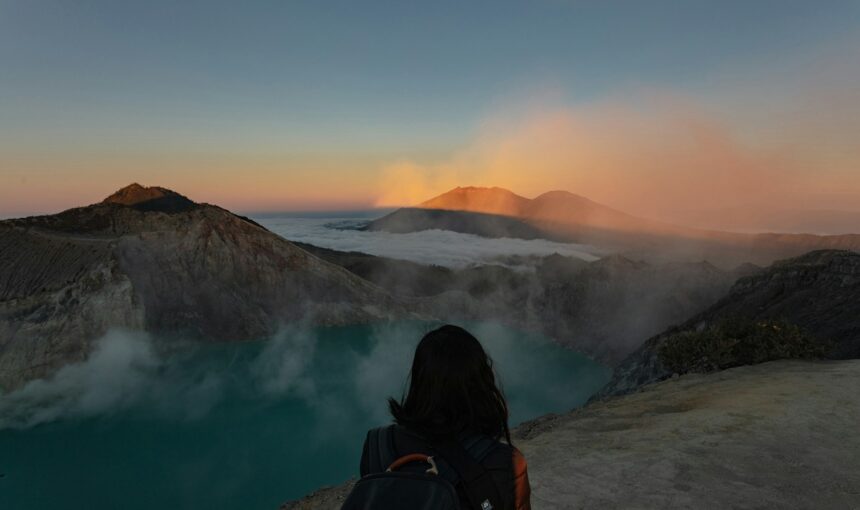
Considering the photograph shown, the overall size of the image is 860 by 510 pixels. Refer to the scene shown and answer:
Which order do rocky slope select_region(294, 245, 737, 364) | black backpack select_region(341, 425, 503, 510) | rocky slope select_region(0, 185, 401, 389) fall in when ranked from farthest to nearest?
rocky slope select_region(294, 245, 737, 364) → rocky slope select_region(0, 185, 401, 389) → black backpack select_region(341, 425, 503, 510)

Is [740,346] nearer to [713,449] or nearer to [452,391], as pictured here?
[713,449]

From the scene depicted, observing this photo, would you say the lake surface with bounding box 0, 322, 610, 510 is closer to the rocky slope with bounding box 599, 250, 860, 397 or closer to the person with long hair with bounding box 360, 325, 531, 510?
the rocky slope with bounding box 599, 250, 860, 397

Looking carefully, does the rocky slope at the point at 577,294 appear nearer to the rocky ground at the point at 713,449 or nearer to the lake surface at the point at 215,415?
the lake surface at the point at 215,415

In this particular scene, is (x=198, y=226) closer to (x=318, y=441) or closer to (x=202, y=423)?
(x=202, y=423)

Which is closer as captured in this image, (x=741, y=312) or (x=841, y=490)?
(x=841, y=490)

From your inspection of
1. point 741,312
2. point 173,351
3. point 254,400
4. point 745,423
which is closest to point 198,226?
point 173,351

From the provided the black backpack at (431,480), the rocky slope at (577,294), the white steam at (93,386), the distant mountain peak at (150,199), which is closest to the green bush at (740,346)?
the black backpack at (431,480)

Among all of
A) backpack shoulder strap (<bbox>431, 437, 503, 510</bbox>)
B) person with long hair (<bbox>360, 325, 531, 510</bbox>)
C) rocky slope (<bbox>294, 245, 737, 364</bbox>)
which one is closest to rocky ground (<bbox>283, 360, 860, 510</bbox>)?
person with long hair (<bbox>360, 325, 531, 510</bbox>)
